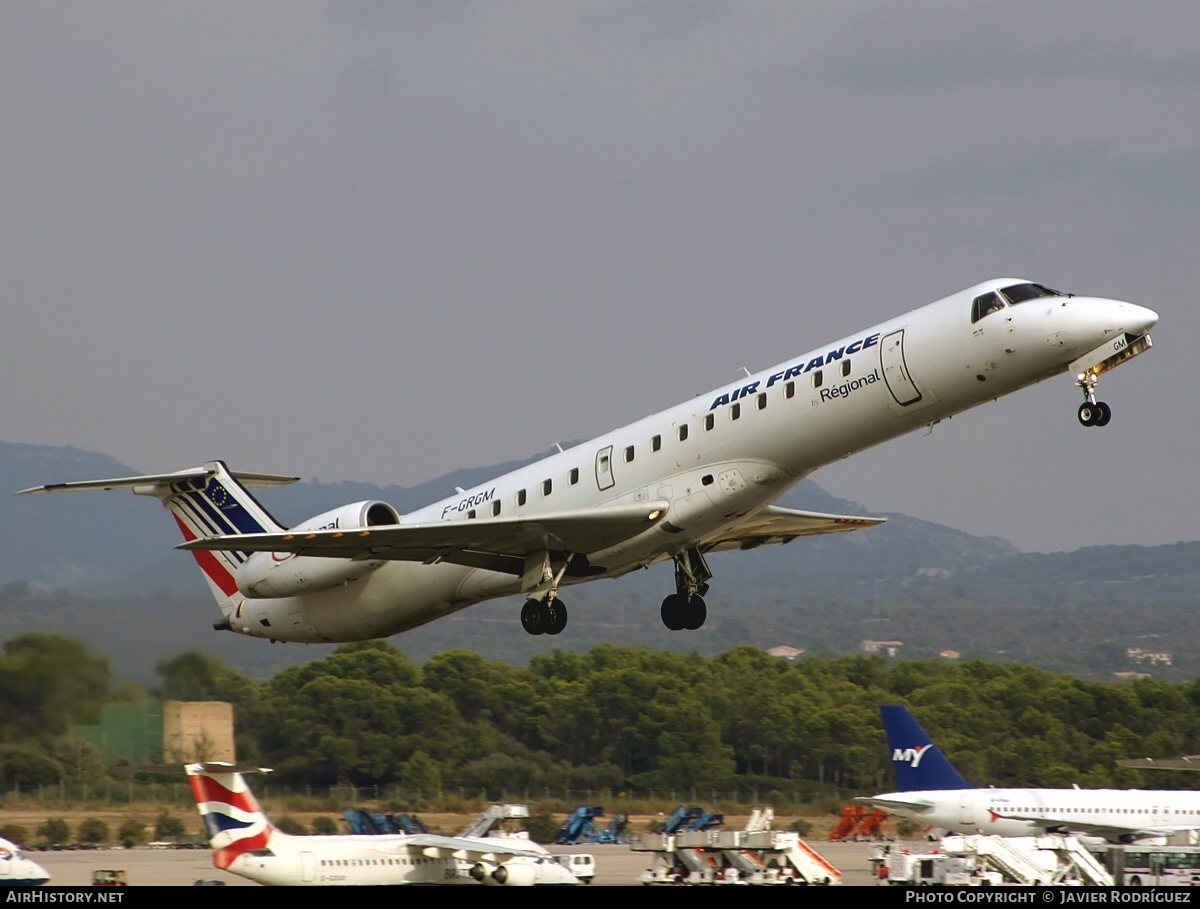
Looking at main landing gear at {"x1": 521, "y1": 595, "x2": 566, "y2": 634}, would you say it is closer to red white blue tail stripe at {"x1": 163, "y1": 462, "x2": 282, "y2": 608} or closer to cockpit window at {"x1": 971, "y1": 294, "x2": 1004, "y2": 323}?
red white blue tail stripe at {"x1": 163, "y1": 462, "x2": 282, "y2": 608}

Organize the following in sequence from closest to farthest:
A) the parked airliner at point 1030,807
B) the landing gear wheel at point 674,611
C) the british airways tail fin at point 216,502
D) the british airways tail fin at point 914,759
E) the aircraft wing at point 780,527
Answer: the landing gear wheel at point 674,611
the aircraft wing at point 780,527
the british airways tail fin at point 216,502
the parked airliner at point 1030,807
the british airways tail fin at point 914,759

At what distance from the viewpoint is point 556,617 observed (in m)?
23.6

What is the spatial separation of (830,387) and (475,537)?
5.58 m

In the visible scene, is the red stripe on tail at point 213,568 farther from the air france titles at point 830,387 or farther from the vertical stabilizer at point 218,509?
the air france titles at point 830,387

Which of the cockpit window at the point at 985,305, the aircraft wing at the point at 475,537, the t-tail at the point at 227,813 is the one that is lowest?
the t-tail at the point at 227,813

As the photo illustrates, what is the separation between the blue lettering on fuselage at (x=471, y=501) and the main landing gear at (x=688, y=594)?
10.1 feet

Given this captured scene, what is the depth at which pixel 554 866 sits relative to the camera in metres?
26.6

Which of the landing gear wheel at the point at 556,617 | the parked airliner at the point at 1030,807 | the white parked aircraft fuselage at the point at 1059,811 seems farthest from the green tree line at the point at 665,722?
the white parked aircraft fuselage at the point at 1059,811

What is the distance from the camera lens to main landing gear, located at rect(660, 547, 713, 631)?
24.8 m

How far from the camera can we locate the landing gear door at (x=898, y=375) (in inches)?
819

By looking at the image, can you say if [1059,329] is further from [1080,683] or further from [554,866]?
[1080,683]

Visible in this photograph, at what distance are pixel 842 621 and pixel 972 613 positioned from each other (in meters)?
18.4

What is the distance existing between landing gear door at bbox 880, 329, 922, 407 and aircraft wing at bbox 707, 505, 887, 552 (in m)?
4.75

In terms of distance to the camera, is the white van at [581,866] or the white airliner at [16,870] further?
the white van at [581,866]
